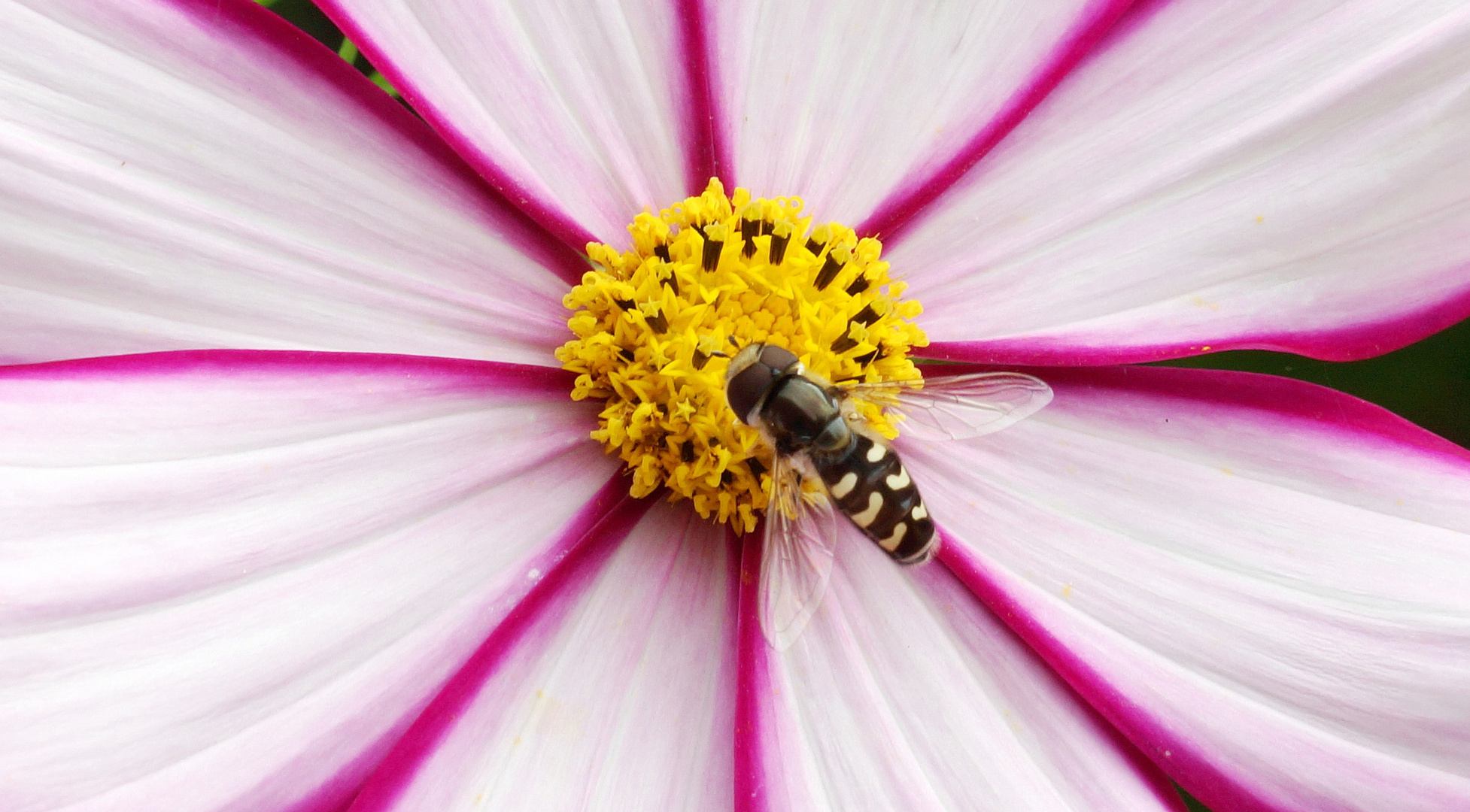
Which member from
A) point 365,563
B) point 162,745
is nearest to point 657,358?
point 365,563

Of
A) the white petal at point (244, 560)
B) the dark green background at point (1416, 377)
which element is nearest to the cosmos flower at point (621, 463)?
the white petal at point (244, 560)

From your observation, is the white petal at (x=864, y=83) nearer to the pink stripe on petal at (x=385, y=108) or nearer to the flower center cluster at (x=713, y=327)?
the flower center cluster at (x=713, y=327)

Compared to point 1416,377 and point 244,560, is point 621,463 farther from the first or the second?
point 1416,377

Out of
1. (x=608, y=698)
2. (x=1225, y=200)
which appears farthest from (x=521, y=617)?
(x=1225, y=200)

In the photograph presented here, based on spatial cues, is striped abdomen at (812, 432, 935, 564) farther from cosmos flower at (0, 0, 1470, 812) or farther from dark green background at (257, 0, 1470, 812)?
dark green background at (257, 0, 1470, 812)

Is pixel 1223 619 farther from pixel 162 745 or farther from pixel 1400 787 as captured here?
pixel 162 745
